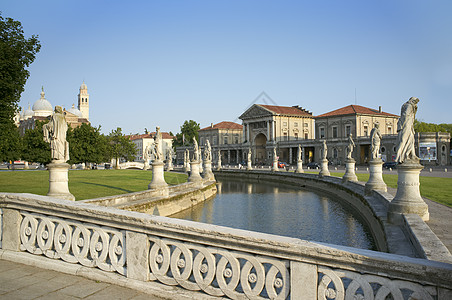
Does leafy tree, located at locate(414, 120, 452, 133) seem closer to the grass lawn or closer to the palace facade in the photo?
the palace facade

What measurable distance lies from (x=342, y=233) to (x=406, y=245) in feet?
21.0

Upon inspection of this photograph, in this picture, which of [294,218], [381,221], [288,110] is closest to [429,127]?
[288,110]

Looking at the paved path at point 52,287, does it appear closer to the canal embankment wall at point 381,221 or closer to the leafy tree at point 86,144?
the canal embankment wall at point 381,221

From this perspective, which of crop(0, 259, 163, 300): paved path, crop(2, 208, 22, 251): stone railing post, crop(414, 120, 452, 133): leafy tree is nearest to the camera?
crop(0, 259, 163, 300): paved path

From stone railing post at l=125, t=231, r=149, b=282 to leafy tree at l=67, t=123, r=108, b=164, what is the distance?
4961 cm

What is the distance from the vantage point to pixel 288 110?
91.2m

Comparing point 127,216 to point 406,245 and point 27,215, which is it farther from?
point 406,245

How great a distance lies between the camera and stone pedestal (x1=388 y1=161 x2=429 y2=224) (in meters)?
8.47

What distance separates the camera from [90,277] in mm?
4195

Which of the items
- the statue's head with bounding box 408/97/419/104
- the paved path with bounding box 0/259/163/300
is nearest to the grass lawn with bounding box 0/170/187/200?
the paved path with bounding box 0/259/163/300

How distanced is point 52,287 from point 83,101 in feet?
484

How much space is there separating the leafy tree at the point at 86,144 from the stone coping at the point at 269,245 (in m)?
49.3

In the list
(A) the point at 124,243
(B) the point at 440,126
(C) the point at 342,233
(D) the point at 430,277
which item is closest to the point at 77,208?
(A) the point at 124,243

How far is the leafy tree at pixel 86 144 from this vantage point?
50250mm
